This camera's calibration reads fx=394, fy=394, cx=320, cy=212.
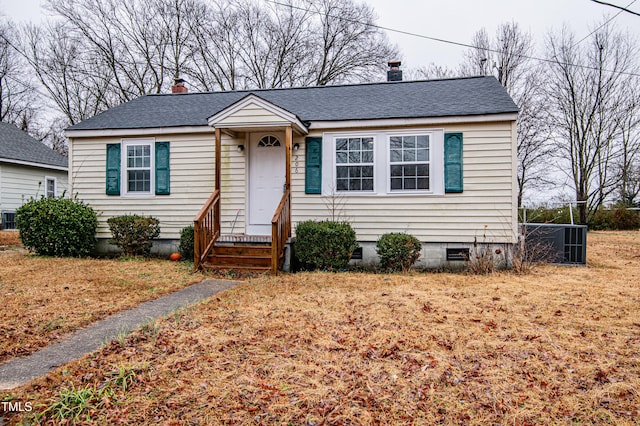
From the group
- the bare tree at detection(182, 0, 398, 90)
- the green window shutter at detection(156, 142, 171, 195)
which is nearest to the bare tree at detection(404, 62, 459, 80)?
the bare tree at detection(182, 0, 398, 90)

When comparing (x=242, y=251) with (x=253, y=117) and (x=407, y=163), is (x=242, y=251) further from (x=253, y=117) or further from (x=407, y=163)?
(x=407, y=163)

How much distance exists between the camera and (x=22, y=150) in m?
15.9

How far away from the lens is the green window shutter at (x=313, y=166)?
8523 mm

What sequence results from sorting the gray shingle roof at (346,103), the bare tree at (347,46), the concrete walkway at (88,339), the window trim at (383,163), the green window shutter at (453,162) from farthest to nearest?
the bare tree at (347,46) → the gray shingle roof at (346,103) → the window trim at (383,163) → the green window shutter at (453,162) → the concrete walkway at (88,339)

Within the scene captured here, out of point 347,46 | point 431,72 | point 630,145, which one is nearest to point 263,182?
point 347,46

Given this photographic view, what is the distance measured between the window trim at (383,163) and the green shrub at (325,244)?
112cm

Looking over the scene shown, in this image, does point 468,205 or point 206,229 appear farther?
point 468,205

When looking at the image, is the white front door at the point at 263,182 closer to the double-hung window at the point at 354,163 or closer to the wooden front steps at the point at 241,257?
the wooden front steps at the point at 241,257

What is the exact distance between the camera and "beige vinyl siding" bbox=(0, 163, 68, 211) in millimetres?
14789

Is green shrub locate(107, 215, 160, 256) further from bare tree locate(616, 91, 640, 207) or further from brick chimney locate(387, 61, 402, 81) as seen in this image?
bare tree locate(616, 91, 640, 207)

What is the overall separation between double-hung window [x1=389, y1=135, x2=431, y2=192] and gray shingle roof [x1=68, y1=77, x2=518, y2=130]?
0.52 meters

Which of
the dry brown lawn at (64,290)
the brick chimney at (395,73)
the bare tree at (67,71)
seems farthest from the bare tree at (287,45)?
the dry brown lawn at (64,290)

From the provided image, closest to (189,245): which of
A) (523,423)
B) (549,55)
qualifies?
(523,423)

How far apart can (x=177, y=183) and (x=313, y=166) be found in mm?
3267
